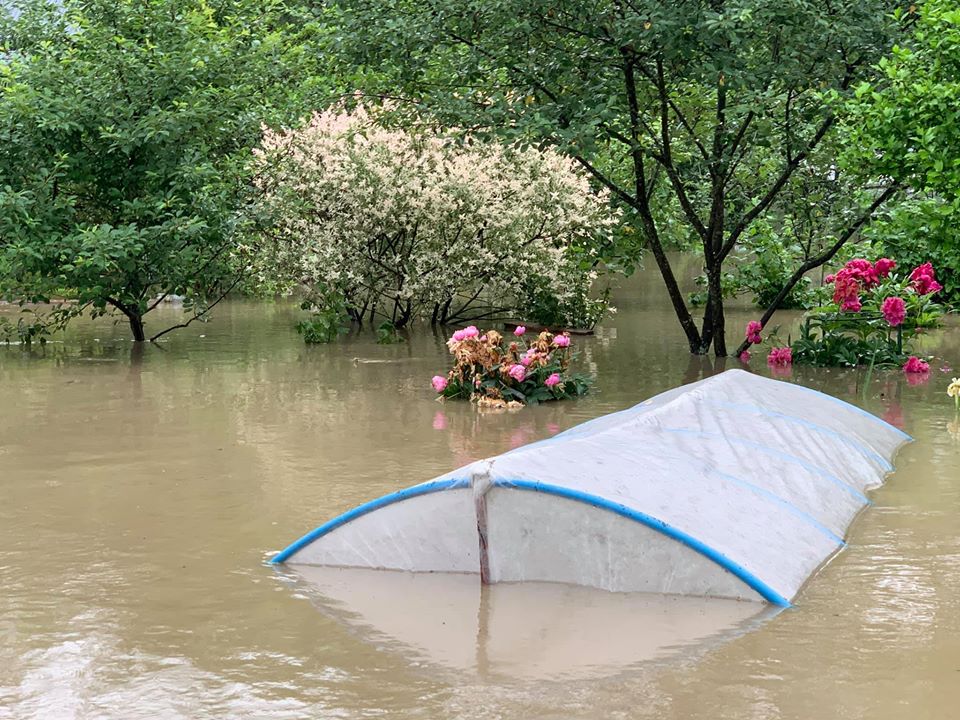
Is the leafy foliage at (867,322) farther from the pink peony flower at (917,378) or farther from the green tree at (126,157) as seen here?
the green tree at (126,157)

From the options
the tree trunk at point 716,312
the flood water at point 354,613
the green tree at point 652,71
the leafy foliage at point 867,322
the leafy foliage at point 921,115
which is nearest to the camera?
the flood water at point 354,613

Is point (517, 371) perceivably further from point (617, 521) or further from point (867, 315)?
point (617, 521)

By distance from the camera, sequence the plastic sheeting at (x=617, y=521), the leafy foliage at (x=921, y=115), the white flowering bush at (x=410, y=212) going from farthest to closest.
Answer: the white flowering bush at (x=410, y=212), the leafy foliage at (x=921, y=115), the plastic sheeting at (x=617, y=521)

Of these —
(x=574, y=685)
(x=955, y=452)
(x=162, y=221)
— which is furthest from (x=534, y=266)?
(x=574, y=685)

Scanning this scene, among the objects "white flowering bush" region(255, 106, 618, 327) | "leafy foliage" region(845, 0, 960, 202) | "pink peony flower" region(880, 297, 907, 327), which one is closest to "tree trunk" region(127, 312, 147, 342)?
"white flowering bush" region(255, 106, 618, 327)

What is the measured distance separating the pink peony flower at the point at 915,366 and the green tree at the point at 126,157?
8.61 meters

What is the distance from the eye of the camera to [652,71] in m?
14.5

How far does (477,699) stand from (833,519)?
124 inches

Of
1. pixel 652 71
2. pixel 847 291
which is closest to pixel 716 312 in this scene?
pixel 847 291

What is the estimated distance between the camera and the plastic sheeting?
6.01 m

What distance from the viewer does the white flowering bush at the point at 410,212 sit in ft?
57.0

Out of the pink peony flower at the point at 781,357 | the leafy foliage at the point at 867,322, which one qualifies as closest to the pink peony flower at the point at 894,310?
the leafy foliage at the point at 867,322

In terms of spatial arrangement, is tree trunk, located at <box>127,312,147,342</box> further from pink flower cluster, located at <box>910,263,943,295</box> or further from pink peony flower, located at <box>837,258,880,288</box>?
pink flower cluster, located at <box>910,263,943,295</box>

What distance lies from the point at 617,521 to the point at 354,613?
1325mm
